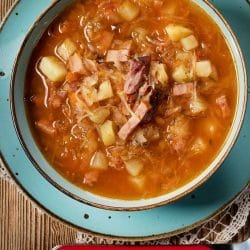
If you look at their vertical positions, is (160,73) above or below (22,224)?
above

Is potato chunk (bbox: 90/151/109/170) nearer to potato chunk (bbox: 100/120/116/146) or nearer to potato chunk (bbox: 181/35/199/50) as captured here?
potato chunk (bbox: 100/120/116/146)

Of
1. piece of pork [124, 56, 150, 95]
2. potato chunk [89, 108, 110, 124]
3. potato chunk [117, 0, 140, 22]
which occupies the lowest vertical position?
potato chunk [89, 108, 110, 124]

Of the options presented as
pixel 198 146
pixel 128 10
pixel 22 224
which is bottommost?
pixel 22 224

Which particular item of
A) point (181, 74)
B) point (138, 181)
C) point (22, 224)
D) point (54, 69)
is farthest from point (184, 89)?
point (22, 224)

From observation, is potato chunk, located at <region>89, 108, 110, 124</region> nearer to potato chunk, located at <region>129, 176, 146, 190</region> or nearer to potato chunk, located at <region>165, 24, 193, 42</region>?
potato chunk, located at <region>129, 176, 146, 190</region>

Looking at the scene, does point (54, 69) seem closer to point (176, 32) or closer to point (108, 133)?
point (108, 133)

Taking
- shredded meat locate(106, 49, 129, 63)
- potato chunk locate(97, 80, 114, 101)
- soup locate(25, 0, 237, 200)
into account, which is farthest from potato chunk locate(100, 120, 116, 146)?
shredded meat locate(106, 49, 129, 63)

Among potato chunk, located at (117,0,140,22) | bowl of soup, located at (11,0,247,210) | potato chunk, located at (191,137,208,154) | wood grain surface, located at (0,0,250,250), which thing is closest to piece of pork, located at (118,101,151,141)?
bowl of soup, located at (11,0,247,210)

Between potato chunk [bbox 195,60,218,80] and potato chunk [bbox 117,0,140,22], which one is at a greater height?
potato chunk [bbox 117,0,140,22]

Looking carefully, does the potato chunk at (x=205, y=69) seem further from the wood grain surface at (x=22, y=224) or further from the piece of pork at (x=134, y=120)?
the wood grain surface at (x=22, y=224)

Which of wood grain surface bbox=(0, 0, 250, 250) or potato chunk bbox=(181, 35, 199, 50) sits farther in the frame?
wood grain surface bbox=(0, 0, 250, 250)
